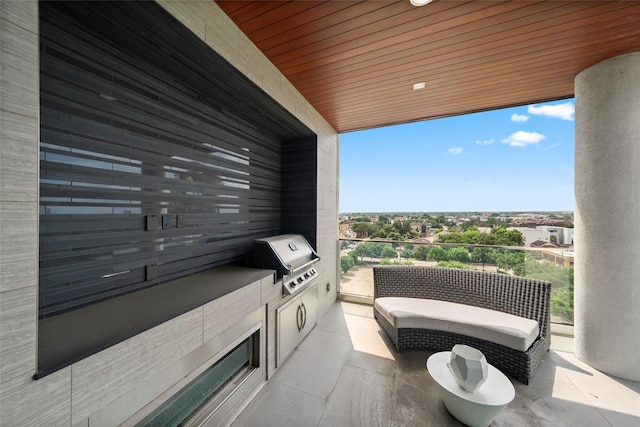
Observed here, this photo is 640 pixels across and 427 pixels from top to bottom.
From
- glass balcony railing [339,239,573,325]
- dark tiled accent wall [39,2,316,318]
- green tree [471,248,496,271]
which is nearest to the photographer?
dark tiled accent wall [39,2,316,318]

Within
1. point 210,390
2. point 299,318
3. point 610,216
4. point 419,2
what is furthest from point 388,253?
point 419,2

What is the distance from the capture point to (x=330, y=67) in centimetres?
Result: 216

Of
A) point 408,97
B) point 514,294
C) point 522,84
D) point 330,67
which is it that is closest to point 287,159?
point 330,67

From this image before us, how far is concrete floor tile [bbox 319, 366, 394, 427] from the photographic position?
162cm

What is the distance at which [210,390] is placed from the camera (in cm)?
155

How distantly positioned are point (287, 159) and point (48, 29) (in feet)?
7.30

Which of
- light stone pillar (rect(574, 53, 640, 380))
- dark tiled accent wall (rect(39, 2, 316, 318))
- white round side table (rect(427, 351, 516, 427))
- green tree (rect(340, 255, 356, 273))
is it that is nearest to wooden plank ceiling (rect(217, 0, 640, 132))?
light stone pillar (rect(574, 53, 640, 380))

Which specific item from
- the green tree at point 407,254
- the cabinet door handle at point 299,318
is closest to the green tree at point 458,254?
the green tree at point 407,254

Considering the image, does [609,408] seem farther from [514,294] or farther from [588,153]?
[588,153]

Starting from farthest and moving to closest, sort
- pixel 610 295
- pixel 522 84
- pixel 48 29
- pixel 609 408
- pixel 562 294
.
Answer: pixel 562 294
pixel 522 84
pixel 610 295
pixel 609 408
pixel 48 29

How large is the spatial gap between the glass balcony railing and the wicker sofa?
1.09 ft

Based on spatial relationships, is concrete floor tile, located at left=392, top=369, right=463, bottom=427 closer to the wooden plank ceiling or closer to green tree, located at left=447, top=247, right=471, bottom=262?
green tree, located at left=447, top=247, right=471, bottom=262

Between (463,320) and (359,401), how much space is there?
1.31m

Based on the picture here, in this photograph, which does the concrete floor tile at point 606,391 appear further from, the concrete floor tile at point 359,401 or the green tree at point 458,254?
the concrete floor tile at point 359,401
